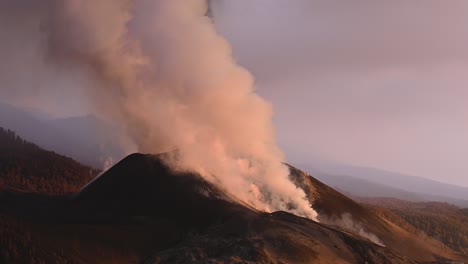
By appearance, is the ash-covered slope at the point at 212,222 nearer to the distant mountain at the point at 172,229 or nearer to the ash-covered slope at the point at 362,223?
the distant mountain at the point at 172,229

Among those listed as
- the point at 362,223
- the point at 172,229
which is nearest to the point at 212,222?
the point at 172,229

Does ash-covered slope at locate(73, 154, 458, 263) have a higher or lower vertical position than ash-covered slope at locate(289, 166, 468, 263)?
lower

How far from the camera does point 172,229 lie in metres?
68.8

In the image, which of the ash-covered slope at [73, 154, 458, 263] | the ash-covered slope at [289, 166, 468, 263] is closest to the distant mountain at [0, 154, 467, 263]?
the ash-covered slope at [73, 154, 458, 263]

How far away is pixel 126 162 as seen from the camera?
9156 cm

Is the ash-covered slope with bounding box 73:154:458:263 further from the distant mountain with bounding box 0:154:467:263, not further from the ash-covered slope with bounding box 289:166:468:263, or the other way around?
the ash-covered slope with bounding box 289:166:468:263


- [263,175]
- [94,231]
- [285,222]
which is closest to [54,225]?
[94,231]

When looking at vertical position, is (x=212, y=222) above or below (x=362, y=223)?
below

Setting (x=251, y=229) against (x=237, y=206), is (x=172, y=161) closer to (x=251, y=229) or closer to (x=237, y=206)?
(x=237, y=206)

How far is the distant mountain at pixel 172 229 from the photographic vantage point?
55.7 meters

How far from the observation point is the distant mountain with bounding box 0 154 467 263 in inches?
2191

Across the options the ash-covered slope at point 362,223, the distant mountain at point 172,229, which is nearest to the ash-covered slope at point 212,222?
the distant mountain at point 172,229

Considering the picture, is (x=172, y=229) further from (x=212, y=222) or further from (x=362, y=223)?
(x=362, y=223)

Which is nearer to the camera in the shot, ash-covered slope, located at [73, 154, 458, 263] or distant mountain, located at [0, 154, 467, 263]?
distant mountain, located at [0, 154, 467, 263]
